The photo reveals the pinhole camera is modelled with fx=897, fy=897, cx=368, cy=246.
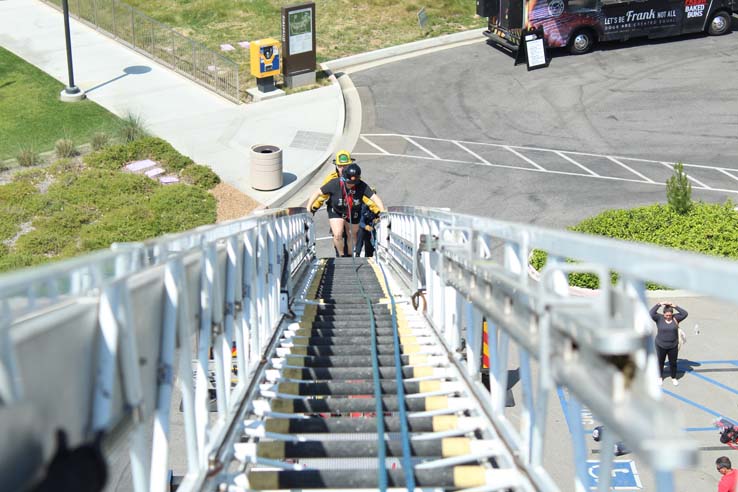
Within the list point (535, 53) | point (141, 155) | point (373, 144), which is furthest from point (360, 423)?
point (535, 53)

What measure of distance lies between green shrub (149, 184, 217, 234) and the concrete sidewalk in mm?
1362

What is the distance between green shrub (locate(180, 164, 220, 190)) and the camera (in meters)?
21.2

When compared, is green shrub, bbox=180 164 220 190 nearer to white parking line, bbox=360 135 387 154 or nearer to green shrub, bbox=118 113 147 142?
green shrub, bbox=118 113 147 142

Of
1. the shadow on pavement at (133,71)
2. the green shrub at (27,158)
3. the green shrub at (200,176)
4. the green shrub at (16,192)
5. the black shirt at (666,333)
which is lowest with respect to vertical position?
the black shirt at (666,333)

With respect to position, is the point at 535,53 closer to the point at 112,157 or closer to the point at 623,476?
the point at 112,157

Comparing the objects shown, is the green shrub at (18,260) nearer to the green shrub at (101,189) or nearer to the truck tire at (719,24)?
the green shrub at (101,189)

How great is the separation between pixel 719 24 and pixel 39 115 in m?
22.9

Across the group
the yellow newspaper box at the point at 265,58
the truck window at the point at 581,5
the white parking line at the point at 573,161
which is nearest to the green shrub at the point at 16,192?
the yellow newspaper box at the point at 265,58

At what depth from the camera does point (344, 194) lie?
13.9 m

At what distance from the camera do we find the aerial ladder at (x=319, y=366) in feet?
9.93

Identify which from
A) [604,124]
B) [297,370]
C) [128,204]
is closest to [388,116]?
[604,124]

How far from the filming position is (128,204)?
19719 mm

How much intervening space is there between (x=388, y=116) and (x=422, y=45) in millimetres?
6811

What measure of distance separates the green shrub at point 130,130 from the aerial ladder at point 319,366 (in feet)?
48.9
